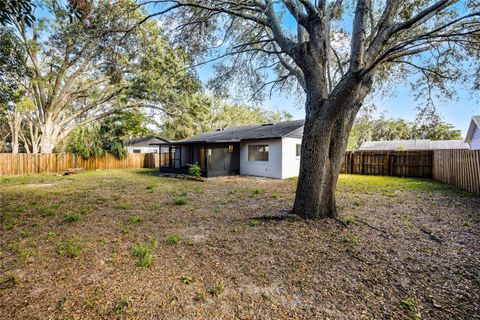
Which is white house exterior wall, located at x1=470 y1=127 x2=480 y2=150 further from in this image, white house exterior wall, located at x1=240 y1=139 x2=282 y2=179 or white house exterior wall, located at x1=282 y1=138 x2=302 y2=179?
white house exterior wall, located at x1=240 y1=139 x2=282 y2=179

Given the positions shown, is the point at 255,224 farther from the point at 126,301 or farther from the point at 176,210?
the point at 126,301

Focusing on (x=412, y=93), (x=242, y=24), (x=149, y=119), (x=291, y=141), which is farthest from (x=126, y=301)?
(x=149, y=119)

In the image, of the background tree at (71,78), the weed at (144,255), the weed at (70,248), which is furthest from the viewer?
the background tree at (71,78)

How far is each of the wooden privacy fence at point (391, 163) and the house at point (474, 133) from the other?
4.14 meters

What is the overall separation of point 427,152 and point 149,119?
70.0 feet

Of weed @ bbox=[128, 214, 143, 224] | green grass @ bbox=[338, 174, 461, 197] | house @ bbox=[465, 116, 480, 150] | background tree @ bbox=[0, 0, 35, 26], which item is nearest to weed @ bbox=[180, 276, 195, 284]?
weed @ bbox=[128, 214, 143, 224]

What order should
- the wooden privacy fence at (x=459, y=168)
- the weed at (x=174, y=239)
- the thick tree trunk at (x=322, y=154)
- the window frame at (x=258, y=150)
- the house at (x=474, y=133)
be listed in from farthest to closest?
the house at (x=474, y=133) → the window frame at (x=258, y=150) → the wooden privacy fence at (x=459, y=168) → the thick tree trunk at (x=322, y=154) → the weed at (x=174, y=239)

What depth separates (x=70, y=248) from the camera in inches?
129

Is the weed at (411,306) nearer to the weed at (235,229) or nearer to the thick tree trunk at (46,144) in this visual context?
the weed at (235,229)

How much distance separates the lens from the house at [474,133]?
1334 centimetres

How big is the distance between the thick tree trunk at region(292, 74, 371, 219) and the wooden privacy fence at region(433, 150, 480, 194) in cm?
597

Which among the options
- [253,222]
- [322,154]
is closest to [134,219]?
[253,222]

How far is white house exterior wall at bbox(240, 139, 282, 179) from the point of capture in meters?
12.2

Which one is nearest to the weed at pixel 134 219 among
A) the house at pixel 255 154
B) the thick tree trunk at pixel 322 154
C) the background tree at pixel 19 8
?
the thick tree trunk at pixel 322 154
